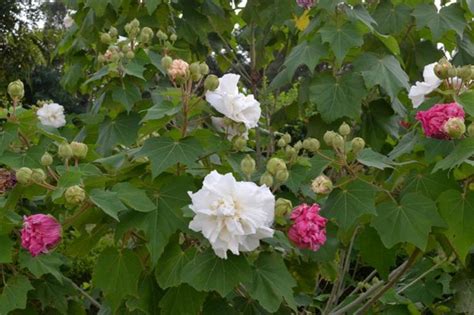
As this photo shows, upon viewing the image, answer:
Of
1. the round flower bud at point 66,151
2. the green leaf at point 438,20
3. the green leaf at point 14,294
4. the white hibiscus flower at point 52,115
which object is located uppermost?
the round flower bud at point 66,151

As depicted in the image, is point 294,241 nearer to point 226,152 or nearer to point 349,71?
point 226,152

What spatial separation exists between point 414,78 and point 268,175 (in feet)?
4.21

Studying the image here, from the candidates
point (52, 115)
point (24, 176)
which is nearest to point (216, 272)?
point (24, 176)

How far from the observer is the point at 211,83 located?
1699mm

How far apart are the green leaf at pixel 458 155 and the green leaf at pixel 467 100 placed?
0.11 meters

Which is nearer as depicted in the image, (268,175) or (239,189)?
(239,189)

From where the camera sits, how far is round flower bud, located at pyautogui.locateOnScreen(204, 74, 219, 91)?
1692 millimetres

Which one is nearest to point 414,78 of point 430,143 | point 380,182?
point 380,182

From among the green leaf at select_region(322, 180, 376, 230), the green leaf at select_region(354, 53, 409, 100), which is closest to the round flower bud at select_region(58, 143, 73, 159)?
the green leaf at select_region(322, 180, 376, 230)

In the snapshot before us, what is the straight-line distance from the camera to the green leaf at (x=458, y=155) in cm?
156

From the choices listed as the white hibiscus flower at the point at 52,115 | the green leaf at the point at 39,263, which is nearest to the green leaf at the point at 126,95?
the white hibiscus flower at the point at 52,115

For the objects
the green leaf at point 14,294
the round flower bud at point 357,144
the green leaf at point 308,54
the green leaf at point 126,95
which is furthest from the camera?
the green leaf at point 308,54

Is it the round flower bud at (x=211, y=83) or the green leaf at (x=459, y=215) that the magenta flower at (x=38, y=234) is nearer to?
the round flower bud at (x=211, y=83)

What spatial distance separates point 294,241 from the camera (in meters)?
1.61
